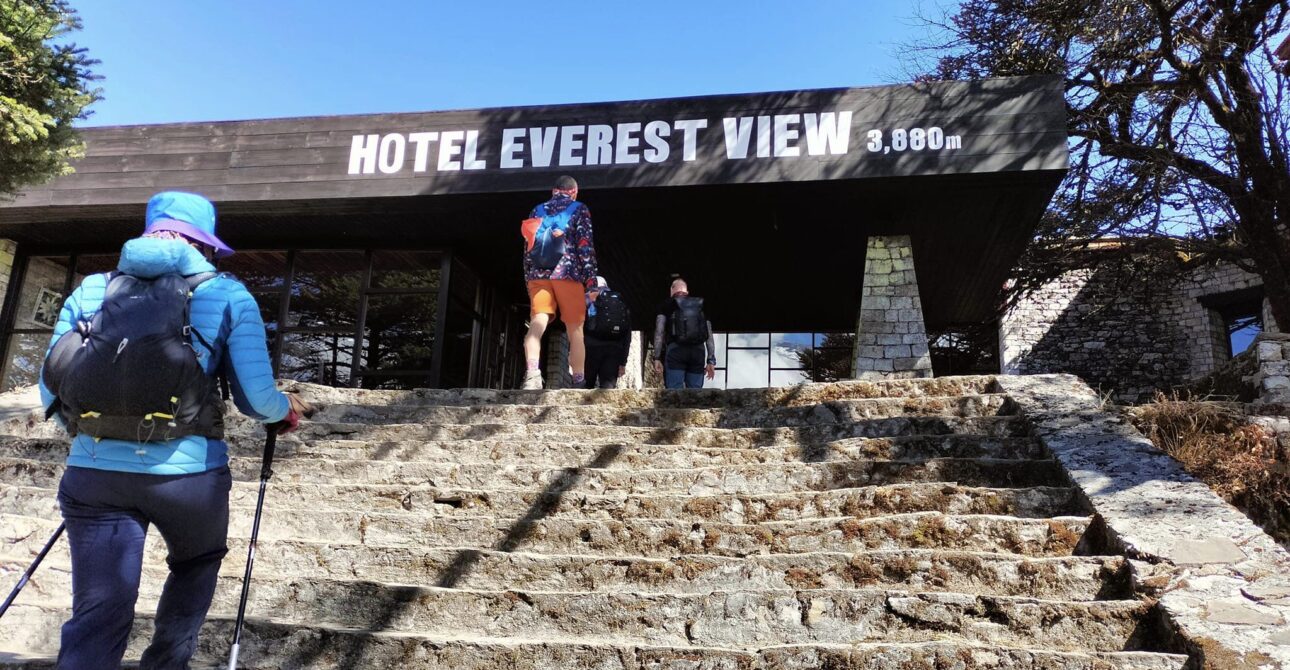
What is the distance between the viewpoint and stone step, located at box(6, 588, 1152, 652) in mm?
2857

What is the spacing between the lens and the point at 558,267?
20.4 feet

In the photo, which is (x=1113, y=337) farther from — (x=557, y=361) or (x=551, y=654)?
(x=551, y=654)

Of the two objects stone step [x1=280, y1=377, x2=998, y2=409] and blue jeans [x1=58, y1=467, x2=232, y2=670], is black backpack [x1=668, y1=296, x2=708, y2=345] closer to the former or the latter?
stone step [x1=280, y1=377, x2=998, y2=409]

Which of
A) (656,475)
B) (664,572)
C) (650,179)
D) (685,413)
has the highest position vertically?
(650,179)

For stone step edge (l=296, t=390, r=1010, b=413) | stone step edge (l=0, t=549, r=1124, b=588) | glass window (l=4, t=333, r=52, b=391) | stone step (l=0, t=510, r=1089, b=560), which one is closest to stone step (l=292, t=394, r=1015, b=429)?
stone step edge (l=296, t=390, r=1010, b=413)

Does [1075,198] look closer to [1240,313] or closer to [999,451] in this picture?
[1240,313]

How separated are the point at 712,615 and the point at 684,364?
4719 millimetres

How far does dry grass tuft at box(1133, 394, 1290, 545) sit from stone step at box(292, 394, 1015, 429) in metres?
0.92

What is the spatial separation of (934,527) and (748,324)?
10388mm

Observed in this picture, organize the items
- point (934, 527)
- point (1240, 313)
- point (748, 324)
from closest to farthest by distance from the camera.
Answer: point (934, 527) → point (748, 324) → point (1240, 313)

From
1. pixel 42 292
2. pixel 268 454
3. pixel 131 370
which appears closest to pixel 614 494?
pixel 268 454

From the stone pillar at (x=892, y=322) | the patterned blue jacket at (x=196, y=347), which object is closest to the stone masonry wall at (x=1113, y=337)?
the stone pillar at (x=892, y=322)

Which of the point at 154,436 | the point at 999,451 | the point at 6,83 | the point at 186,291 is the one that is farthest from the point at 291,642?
the point at 6,83

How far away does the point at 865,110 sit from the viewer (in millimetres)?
8086
